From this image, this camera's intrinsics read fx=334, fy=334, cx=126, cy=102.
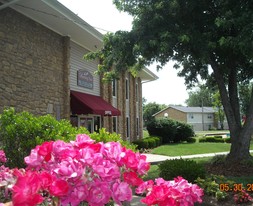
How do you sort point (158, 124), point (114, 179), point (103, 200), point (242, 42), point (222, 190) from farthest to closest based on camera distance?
point (158, 124) < point (242, 42) < point (222, 190) < point (114, 179) < point (103, 200)

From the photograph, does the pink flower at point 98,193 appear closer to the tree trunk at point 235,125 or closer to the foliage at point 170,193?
the foliage at point 170,193

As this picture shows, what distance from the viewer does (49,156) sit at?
2.27 meters

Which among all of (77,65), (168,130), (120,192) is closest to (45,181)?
(120,192)

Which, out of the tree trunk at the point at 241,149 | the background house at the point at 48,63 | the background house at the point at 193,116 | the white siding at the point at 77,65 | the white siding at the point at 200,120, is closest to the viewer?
the tree trunk at the point at 241,149

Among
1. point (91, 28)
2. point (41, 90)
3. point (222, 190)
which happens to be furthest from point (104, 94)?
point (222, 190)

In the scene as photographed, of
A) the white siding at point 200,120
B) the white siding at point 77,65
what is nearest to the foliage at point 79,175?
the white siding at point 77,65

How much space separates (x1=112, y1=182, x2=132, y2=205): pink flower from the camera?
2021 millimetres

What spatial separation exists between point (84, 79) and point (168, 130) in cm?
1441

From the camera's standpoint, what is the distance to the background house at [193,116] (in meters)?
84.1

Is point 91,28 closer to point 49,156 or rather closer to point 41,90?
point 41,90

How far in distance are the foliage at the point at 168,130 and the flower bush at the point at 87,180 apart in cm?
2828

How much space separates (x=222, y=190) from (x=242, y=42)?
4070 millimetres

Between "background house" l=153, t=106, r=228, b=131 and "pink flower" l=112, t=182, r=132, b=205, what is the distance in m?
80.1

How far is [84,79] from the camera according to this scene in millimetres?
18109
